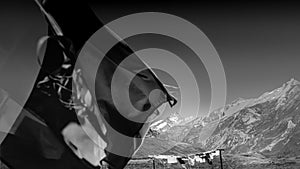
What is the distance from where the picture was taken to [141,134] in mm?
2500

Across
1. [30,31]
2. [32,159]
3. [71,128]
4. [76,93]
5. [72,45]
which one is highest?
[30,31]

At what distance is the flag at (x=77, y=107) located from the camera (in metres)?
2.25

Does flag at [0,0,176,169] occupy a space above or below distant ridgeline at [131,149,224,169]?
below

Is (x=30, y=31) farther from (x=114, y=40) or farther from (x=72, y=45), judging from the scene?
(x=114, y=40)

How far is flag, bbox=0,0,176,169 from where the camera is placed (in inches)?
88.6

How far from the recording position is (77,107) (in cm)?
236

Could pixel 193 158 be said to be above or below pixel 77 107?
above

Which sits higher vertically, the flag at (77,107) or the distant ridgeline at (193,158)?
the distant ridgeline at (193,158)

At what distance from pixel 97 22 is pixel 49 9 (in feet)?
0.93

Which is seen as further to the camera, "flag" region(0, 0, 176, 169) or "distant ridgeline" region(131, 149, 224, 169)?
"distant ridgeline" region(131, 149, 224, 169)

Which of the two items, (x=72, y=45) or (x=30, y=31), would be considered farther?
(x=30, y=31)

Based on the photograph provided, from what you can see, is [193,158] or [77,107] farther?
[193,158]

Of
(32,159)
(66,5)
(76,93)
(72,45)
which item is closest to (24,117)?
A: (32,159)

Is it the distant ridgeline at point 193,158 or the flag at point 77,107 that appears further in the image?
the distant ridgeline at point 193,158
